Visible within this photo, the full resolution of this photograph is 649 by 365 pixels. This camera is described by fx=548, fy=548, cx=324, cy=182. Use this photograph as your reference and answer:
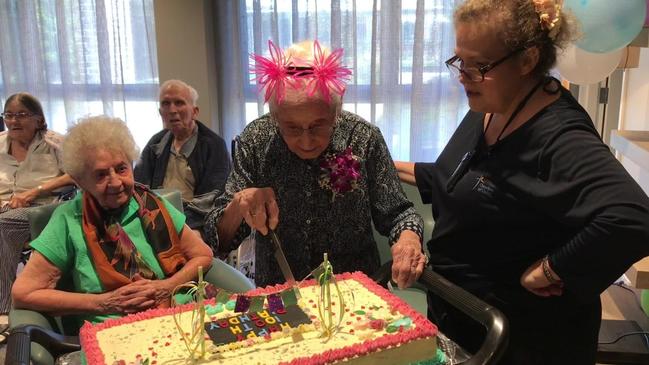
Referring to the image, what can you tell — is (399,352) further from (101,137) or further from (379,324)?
(101,137)

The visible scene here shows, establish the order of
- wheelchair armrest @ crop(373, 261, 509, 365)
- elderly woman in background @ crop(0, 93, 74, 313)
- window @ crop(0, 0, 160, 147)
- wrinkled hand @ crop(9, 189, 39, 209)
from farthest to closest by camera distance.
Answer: window @ crop(0, 0, 160, 147)
wrinkled hand @ crop(9, 189, 39, 209)
elderly woman in background @ crop(0, 93, 74, 313)
wheelchair armrest @ crop(373, 261, 509, 365)

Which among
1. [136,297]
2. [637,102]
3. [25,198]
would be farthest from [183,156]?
[637,102]

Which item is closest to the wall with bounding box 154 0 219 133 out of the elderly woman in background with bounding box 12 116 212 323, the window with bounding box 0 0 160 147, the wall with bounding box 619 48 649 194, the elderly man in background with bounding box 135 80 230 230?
the window with bounding box 0 0 160 147

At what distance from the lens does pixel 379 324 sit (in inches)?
43.2

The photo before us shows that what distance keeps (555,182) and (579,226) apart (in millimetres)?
95

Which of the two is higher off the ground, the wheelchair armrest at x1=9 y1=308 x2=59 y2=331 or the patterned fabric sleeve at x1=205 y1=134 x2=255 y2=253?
the patterned fabric sleeve at x1=205 y1=134 x2=255 y2=253

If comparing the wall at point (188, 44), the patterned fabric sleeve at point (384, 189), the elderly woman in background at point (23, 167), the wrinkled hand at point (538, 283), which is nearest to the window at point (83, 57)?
the wall at point (188, 44)

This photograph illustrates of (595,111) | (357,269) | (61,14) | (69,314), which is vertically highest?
(61,14)

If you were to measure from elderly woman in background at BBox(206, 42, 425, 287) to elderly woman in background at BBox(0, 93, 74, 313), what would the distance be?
2.28 m

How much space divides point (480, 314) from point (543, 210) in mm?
261

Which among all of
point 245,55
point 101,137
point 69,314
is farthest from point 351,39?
point 69,314

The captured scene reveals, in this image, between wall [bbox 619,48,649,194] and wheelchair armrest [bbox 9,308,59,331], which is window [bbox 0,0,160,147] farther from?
wall [bbox 619,48,649,194]

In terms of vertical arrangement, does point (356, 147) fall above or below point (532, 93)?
below

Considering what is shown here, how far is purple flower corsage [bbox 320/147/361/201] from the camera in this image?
1438 millimetres
